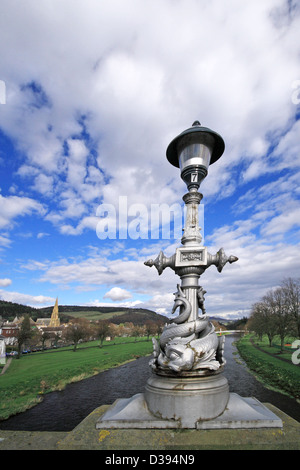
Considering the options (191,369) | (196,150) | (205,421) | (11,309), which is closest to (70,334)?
(191,369)

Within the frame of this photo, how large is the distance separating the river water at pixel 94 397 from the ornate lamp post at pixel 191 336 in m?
9.35

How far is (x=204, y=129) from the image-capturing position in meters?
7.18

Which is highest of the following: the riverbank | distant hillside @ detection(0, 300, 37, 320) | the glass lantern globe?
the glass lantern globe

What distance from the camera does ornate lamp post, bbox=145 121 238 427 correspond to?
17.4 ft

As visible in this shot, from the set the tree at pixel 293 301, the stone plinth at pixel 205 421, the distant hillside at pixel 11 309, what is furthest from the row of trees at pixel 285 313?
the distant hillside at pixel 11 309

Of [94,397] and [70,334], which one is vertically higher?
[94,397]

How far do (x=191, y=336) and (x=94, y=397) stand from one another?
15.1 m

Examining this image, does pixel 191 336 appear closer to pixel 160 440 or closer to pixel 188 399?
pixel 188 399

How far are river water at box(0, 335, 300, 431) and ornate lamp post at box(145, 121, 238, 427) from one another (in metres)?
9.35

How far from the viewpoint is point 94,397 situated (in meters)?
17.1

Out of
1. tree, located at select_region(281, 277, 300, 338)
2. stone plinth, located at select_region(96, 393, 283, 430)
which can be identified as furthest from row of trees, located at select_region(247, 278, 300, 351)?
stone plinth, located at select_region(96, 393, 283, 430)

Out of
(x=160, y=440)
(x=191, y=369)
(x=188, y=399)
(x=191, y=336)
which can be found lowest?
(x=160, y=440)

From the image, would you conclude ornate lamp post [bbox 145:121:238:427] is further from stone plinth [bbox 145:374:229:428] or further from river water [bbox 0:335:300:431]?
river water [bbox 0:335:300:431]
